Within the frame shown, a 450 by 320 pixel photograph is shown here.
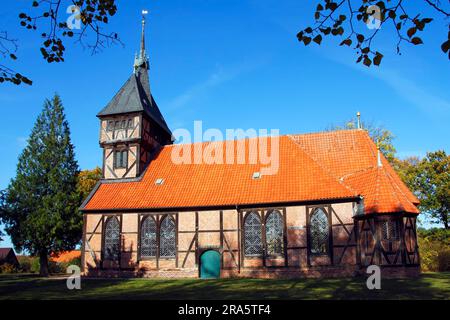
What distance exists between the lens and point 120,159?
27484 mm

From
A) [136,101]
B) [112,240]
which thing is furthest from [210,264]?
[136,101]

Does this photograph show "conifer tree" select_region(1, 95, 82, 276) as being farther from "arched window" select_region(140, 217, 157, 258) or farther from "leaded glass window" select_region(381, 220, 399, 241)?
"leaded glass window" select_region(381, 220, 399, 241)

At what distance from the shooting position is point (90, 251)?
24656 mm

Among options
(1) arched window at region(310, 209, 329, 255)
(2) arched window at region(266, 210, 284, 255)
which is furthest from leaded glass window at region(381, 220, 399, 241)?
(2) arched window at region(266, 210, 284, 255)

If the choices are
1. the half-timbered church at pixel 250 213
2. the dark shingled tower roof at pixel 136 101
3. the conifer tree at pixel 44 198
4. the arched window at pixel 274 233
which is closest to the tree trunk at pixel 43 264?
the conifer tree at pixel 44 198

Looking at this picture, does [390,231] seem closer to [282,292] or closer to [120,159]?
[282,292]

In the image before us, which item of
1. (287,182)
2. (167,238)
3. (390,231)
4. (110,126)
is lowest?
(167,238)

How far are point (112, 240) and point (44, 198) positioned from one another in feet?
28.4

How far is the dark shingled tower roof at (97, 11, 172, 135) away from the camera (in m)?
27.9

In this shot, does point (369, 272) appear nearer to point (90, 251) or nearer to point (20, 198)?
point (90, 251)

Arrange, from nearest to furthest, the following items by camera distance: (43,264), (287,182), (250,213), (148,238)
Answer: (250,213) < (287,182) < (148,238) < (43,264)

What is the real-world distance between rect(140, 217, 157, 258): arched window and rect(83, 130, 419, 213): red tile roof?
1.00 m

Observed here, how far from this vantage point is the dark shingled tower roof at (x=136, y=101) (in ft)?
91.7

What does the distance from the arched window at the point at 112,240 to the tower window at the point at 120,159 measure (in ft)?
13.5
